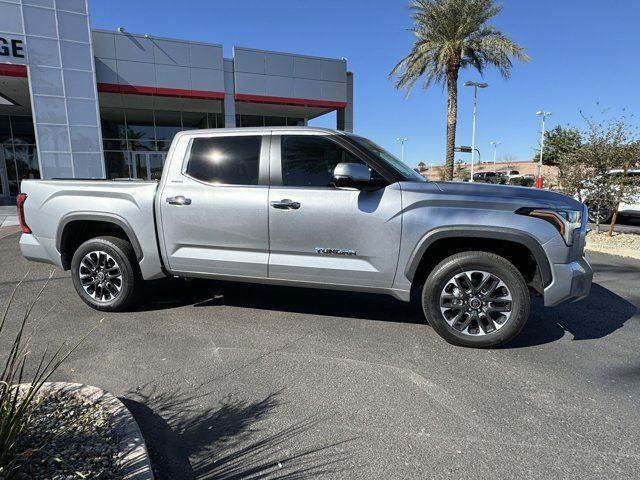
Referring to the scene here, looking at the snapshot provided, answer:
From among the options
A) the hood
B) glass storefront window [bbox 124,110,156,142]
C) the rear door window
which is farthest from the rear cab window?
glass storefront window [bbox 124,110,156,142]

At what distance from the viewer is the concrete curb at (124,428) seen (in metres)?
2.11

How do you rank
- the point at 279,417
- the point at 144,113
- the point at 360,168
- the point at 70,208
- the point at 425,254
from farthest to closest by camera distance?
1. the point at 144,113
2. the point at 70,208
3. the point at 425,254
4. the point at 360,168
5. the point at 279,417

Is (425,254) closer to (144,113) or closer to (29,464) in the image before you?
(29,464)

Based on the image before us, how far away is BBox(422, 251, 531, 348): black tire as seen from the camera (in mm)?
3615

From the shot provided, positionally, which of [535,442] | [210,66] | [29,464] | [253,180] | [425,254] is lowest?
[535,442]

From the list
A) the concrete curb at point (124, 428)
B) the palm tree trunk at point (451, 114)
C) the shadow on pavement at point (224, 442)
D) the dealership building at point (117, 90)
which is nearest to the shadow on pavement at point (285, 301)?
the shadow on pavement at point (224, 442)

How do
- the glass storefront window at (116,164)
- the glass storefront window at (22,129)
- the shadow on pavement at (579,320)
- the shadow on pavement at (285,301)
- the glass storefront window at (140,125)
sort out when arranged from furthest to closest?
→ 1. the glass storefront window at (22,129)
2. the glass storefront window at (116,164)
3. the glass storefront window at (140,125)
4. the shadow on pavement at (285,301)
5. the shadow on pavement at (579,320)

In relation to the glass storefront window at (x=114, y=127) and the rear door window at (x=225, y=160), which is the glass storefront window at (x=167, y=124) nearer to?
the glass storefront window at (x=114, y=127)

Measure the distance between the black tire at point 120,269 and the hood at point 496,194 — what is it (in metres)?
3.06

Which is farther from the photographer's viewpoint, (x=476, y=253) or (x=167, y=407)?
(x=476, y=253)

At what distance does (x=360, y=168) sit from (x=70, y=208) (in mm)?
3316

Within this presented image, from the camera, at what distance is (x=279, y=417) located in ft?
9.02

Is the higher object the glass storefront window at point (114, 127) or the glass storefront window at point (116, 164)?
the glass storefront window at point (114, 127)

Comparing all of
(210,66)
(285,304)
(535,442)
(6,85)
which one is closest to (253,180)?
(285,304)
